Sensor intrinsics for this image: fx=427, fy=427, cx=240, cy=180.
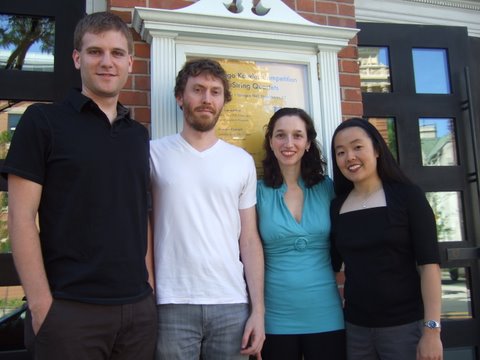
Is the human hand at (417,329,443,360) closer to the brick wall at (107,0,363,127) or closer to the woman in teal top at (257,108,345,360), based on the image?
the woman in teal top at (257,108,345,360)

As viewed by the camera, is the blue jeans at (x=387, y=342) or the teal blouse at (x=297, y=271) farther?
the teal blouse at (x=297, y=271)

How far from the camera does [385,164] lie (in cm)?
207

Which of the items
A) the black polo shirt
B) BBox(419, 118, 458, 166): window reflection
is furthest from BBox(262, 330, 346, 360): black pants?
BBox(419, 118, 458, 166): window reflection

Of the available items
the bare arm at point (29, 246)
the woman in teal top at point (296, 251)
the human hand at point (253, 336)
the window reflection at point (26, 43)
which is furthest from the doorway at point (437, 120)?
the bare arm at point (29, 246)

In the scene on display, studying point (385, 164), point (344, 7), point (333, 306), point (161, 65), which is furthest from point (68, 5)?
point (333, 306)

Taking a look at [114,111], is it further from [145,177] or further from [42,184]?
[42,184]

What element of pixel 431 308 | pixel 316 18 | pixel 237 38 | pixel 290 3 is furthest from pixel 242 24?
pixel 431 308

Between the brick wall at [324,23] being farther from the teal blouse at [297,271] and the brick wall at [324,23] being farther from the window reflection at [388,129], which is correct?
the teal blouse at [297,271]

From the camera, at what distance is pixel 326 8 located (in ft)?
8.73

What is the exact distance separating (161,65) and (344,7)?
126 centimetres

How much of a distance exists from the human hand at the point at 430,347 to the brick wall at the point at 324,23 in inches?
52.9

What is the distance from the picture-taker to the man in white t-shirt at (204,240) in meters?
1.75

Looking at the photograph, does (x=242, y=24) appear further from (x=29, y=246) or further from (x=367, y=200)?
(x=29, y=246)

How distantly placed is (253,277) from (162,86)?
109 centimetres
